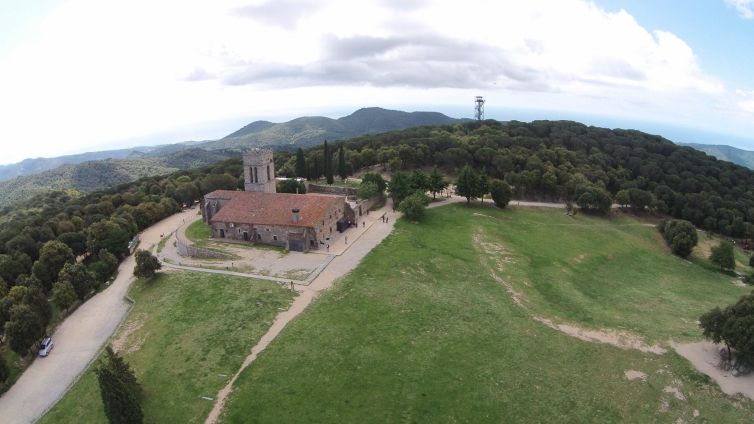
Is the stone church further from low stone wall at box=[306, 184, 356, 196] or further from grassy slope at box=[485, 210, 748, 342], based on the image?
grassy slope at box=[485, 210, 748, 342]

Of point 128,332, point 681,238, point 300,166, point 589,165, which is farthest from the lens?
point 589,165

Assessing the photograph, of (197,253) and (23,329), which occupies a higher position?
(197,253)

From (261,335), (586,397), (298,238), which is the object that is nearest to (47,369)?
(261,335)

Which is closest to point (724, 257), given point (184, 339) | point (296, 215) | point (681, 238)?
point (681, 238)

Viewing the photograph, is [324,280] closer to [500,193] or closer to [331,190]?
[331,190]

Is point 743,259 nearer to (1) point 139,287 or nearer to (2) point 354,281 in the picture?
(2) point 354,281

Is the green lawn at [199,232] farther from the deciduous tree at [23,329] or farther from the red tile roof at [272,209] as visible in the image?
the deciduous tree at [23,329]
